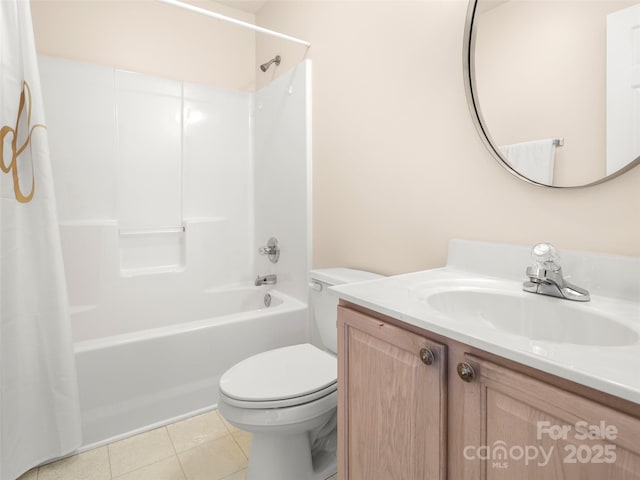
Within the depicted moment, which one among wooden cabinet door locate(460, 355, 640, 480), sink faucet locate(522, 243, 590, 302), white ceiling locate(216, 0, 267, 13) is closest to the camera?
wooden cabinet door locate(460, 355, 640, 480)

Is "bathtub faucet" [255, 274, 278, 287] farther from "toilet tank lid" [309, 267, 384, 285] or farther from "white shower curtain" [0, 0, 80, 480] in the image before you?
"white shower curtain" [0, 0, 80, 480]

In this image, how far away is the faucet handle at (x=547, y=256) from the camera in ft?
3.02

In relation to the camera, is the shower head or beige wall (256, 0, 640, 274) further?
the shower head

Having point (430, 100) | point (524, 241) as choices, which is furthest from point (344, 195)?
point (524, 241)

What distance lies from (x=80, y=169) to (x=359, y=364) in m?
2.02

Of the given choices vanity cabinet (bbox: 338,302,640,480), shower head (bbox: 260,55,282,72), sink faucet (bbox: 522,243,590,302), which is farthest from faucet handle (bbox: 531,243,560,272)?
shower head (bbox: 260,55,282,72)

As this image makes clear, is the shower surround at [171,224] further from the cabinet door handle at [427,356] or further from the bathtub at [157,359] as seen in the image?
the cabinet door handle at [427,356]

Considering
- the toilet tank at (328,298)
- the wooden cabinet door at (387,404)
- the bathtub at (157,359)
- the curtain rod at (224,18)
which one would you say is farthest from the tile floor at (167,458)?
the curtain rod at (224,18)

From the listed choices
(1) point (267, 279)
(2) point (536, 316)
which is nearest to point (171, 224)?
(1) point (267, 279)

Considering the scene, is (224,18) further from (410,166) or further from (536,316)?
(536,316)

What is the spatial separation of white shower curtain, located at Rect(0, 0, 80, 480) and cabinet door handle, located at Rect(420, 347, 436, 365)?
A: 4.54 feet

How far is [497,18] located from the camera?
116 cm

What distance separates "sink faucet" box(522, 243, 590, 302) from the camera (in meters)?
0.91

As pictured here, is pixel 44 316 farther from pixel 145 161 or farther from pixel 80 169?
pixel 145 161
